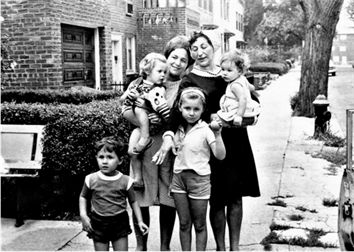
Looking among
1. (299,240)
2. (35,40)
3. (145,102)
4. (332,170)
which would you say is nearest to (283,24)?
(35,40)

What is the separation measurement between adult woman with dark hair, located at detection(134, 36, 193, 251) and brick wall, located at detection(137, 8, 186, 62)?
15.2 metres

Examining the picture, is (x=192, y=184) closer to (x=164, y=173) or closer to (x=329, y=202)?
(x=164, y=173)

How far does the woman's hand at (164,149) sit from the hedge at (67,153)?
182 cm

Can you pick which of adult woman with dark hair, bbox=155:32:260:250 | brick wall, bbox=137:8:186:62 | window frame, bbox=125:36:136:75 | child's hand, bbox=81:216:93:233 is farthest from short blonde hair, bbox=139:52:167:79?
brick wall, bbox=137:8:186:62

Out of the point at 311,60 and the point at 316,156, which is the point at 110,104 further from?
the point at 311,60

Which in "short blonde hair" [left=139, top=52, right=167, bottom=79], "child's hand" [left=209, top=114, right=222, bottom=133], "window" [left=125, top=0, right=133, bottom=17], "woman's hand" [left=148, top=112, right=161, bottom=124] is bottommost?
"child's hand" [left=209, top=114, right=222, bottom=133]

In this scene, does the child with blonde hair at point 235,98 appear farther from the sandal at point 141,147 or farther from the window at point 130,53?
the window at point 130,53

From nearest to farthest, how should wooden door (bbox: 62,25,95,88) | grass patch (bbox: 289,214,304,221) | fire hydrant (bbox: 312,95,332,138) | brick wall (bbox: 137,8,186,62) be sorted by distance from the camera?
grass patch (bbox: 289,214,304,221) → fire hydrant (bbox: 312,95,332,138) → wooden door (bbox: 62,25,95,88) → brick wall (bbox: 137,8,186,62)

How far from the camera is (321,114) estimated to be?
10.9m

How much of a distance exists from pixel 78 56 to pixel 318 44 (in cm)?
605

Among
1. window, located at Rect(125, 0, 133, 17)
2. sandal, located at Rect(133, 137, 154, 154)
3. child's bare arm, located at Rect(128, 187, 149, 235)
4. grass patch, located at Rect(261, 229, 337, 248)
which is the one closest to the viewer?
child's bare arm, located at Rect(128, 187, 149, 235)

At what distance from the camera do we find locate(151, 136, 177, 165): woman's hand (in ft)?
13.5

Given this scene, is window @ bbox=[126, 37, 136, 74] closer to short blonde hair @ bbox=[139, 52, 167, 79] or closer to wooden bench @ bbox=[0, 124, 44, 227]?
wooden bench @ bbox=[0, 124, 44, 227]

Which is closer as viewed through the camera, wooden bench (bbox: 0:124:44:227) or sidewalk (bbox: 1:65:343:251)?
sidewalk (bbox: 1:65:343:251)
